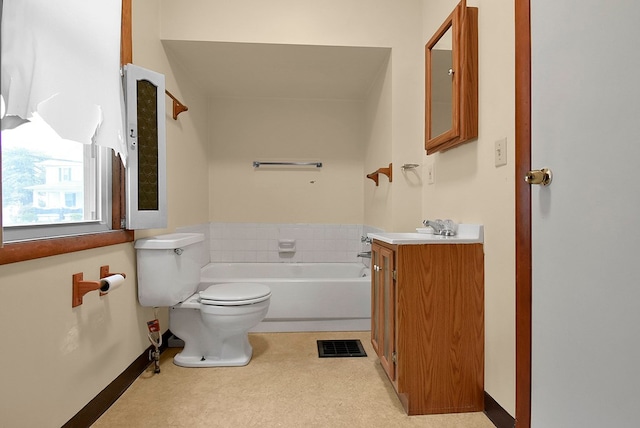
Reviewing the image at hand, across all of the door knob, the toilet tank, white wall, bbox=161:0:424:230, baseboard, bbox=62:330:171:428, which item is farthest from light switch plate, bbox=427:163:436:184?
baseboard, bbox=62:330:171:428

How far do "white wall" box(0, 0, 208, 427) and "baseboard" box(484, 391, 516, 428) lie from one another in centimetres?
169

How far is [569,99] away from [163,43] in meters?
2.32

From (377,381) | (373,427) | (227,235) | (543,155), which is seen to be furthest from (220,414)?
(227,235)

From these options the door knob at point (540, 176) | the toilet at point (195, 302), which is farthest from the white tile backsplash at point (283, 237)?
the door knob at point (540, 176)

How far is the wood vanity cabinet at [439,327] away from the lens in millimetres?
1498

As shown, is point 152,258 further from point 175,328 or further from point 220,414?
point 220,414

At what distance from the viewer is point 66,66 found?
113cm

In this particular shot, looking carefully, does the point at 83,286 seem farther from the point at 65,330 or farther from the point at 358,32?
the point at 358,32

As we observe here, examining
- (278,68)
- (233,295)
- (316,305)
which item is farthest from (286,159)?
(233,295)

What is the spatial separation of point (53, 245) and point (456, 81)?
6.02 feet

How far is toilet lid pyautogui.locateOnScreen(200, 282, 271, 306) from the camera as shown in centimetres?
189

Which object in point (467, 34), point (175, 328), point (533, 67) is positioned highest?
point (467, 34)

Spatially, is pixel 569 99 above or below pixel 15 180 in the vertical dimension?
above

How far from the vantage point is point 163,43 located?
2.26m
